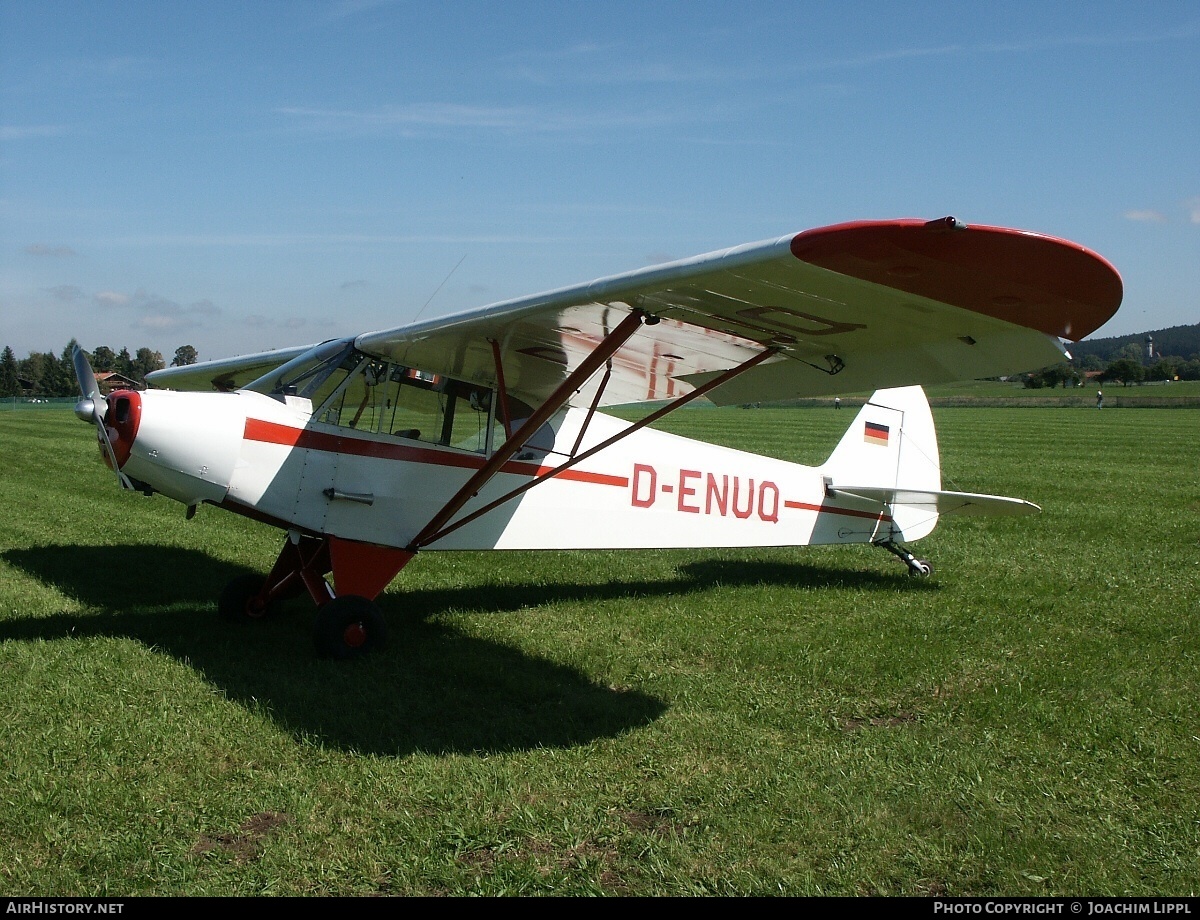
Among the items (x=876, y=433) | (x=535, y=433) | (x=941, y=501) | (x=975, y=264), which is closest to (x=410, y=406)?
(x=535, y=433)

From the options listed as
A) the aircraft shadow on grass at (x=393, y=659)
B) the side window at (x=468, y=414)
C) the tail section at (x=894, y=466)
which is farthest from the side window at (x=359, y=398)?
the tail section at (x=894, y=466)

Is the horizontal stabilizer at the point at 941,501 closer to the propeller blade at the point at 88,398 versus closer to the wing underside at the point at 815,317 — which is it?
the wing underside at the point at 815,317

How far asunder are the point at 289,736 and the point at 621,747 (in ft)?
5.29

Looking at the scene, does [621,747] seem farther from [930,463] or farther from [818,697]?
[930,463]

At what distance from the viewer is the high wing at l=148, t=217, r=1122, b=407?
3555 millimetres

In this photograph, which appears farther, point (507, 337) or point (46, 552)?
point (46, 552)

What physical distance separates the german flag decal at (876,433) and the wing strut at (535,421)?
4.21m

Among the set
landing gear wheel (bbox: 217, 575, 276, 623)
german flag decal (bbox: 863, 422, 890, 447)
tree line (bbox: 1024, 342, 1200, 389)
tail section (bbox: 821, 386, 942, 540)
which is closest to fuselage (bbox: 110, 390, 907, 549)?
tail section (bbox: 821, 386, 942, 540)


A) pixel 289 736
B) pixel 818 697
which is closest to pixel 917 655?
pixel 818 697

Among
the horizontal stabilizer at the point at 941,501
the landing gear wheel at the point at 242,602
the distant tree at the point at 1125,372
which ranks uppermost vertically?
the distant tree at the point at 1125,372

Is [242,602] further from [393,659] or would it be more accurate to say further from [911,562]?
[911,562]

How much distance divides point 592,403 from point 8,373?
4641 inches

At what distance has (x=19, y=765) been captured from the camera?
4188 millimetres

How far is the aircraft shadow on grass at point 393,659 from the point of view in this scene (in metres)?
4.80
